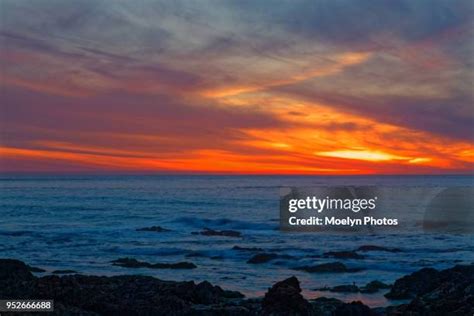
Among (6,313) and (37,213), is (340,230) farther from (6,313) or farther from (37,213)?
(6,313)

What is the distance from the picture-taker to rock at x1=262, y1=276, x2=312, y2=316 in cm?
1517

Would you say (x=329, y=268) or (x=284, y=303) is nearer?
(x=284, y=303)

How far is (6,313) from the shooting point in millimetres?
12406

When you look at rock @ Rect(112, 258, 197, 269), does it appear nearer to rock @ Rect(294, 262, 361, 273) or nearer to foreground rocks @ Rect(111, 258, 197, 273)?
foreground rocks @ Rect(111, 258, 197, 273)

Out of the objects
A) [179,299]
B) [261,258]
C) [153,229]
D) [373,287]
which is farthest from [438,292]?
[153,229]

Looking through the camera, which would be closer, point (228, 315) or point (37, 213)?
point (228, 315)

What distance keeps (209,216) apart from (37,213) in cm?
1871

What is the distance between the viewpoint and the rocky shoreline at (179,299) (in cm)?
1485

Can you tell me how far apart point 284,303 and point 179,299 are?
2841 mm

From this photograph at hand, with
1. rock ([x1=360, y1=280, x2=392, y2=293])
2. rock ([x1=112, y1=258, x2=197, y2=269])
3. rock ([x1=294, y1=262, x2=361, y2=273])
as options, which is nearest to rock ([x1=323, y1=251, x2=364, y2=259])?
rock ([x1=294, y1=262, x2=361, y2=273])

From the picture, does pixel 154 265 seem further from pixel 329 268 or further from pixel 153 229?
pixel 153 229

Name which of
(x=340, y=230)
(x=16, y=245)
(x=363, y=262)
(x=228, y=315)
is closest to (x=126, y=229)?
(x=16, y=245)

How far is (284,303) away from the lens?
15.2 metres

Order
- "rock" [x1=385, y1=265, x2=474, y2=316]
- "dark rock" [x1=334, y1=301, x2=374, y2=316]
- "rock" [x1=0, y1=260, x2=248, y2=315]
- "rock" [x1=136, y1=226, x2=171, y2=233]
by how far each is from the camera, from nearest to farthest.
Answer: "rock" [x1=0, y1=260, x2=248, y2=315]
"rock" [x1=385, y1=265, x2=474, y2=316]
"dark rock" [x1=334, y1=301, x2=374, y2=316]
"rock" [x1=136, y1=226, x2=171, y2=233]
